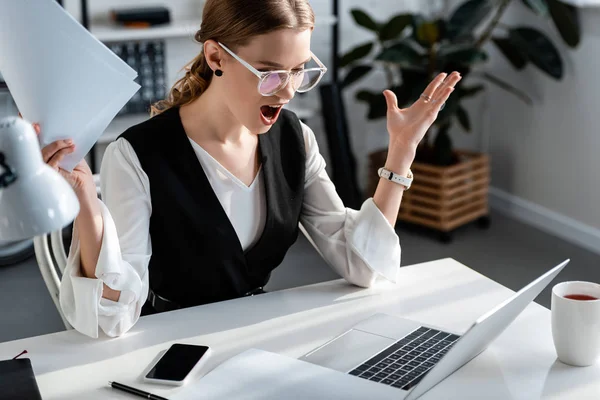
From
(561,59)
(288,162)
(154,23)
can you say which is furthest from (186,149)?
(561,59)

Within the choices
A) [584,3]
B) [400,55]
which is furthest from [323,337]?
[584,3]

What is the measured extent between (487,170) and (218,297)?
7.76 ft

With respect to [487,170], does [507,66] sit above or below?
above

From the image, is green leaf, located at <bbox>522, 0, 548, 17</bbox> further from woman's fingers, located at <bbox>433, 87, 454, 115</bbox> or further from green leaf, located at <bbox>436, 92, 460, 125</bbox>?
woman's fingers, located at <bbox>433, 87, 454, 115</bbox>

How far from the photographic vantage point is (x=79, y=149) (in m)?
1.13

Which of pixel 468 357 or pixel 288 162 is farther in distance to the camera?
pixel 288 162

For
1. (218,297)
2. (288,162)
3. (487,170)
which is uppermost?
(288,162)

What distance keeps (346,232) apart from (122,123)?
2191 millimetres

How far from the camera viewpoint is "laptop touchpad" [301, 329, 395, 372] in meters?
1.19

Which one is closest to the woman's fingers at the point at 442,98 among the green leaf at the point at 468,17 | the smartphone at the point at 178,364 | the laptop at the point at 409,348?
the laptop at the point at 409,348

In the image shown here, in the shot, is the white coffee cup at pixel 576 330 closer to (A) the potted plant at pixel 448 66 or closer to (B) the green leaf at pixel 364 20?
(A) the potted plant at pixel 448 66

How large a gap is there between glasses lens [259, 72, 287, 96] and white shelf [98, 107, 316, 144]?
202 cm

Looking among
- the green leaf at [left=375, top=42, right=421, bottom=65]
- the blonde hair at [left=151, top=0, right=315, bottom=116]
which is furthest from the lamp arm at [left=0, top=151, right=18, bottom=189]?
the green leaf at [left=375, top=42, right=421, bottom=65]

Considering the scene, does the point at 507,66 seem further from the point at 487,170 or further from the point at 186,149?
the point at 186,149
